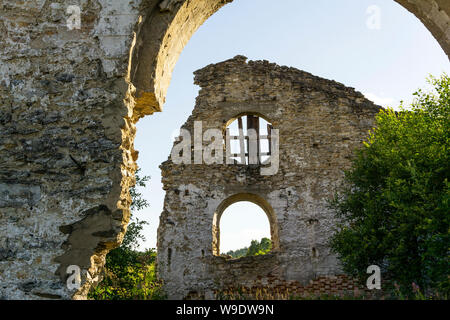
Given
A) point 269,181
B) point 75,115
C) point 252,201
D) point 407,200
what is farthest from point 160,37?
point 252,201

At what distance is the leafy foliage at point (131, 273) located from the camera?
368 inches

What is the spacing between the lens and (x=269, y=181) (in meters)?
10.9

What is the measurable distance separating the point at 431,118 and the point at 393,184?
165 centimetres

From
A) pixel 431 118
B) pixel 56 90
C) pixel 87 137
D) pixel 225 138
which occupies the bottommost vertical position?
pixel 87 137

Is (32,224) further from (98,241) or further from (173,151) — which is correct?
(173,151)

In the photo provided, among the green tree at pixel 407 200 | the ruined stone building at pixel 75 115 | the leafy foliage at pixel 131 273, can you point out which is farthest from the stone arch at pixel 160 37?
the leafy foliage at pixel 131 273

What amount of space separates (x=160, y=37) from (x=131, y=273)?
895 centimetres

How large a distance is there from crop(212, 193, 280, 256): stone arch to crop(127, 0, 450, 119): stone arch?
24.0ft

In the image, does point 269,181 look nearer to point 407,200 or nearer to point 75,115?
point 407,200

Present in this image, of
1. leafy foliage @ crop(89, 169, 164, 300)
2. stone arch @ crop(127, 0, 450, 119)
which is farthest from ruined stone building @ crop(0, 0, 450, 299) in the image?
leafy foliage @ crop(89, 169, 164, 300)

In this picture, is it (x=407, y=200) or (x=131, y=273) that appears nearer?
(x=407, y=200)

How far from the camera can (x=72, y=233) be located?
2674 mm

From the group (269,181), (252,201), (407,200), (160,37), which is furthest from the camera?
(252,201)
